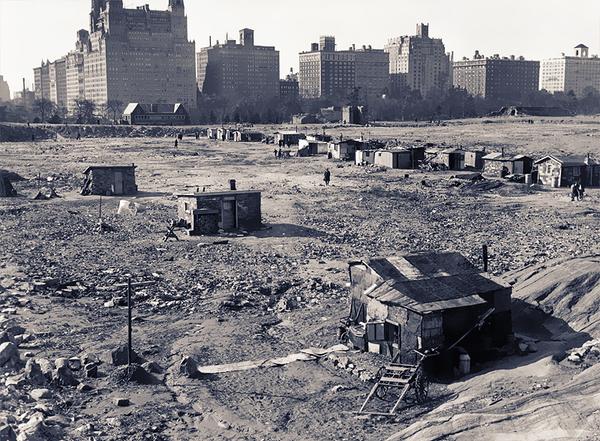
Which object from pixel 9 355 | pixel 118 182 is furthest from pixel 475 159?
pixel 9 355

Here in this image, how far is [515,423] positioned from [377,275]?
617 centimetres

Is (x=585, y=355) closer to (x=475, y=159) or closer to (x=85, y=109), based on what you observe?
(x=475, y=159)

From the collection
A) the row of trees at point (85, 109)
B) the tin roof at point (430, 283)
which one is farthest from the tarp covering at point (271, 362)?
the row of trees at point (85, 109)

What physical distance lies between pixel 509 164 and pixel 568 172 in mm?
5922

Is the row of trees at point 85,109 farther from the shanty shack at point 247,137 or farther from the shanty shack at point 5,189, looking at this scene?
the shanty shack at point 5,189

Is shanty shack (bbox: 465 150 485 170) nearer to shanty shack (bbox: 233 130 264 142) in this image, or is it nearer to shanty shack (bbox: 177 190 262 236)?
shanty shack (bbox: 177 190 262 236)

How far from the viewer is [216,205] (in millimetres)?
32344

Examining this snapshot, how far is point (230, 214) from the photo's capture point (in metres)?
32.7

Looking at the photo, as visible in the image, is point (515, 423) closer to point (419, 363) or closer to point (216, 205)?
point (419, 363)

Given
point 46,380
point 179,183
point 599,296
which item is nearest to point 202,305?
point 46,380

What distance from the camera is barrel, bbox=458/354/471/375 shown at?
15953 mm

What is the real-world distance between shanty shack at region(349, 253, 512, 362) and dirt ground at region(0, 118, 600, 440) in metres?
0.68

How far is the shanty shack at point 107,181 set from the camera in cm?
4472

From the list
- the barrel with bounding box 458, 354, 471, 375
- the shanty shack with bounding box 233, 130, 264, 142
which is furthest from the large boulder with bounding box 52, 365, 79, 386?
the shanty shack with bounding box 233, 130, 264, 142
